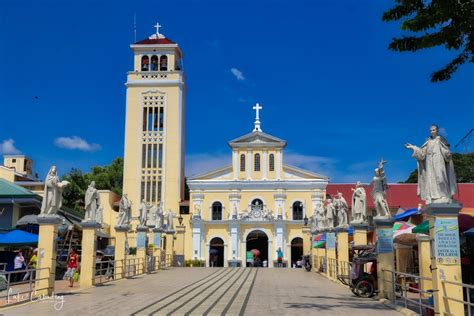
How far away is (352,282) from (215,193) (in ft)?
119

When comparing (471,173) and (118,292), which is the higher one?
(471,173)

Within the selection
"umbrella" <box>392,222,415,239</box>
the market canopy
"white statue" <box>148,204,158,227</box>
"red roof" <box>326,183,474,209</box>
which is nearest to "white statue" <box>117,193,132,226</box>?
the market canopy

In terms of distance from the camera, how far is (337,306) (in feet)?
42.2

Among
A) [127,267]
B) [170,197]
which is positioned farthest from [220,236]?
[127,267]

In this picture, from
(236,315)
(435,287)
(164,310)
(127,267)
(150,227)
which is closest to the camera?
(435,287)

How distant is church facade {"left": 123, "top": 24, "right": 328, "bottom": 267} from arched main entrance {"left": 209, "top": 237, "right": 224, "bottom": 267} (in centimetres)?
10

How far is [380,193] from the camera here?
15086 millimetres

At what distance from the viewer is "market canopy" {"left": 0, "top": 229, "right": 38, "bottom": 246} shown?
21750 mm

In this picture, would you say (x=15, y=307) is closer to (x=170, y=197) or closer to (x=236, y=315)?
(x=236, y=315)

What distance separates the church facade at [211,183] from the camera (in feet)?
162

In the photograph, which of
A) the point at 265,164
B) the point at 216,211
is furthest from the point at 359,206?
the point at 216,211

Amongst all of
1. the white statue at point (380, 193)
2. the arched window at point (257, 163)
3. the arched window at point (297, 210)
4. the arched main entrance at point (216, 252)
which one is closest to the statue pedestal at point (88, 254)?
the white statue at point (380, 193)

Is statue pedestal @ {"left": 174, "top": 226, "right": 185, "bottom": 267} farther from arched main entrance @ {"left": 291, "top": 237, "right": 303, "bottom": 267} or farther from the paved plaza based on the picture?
the paved plaza

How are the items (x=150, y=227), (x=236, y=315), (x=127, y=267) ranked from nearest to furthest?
(x=236, y=315), (x=127, y=267), (x=150, y=227)
